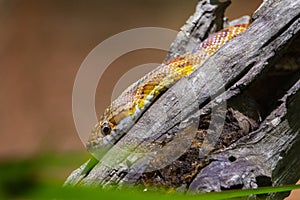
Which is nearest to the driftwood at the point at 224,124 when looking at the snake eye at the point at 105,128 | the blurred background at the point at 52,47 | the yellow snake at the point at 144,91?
the yellow snake at the point at 144,91

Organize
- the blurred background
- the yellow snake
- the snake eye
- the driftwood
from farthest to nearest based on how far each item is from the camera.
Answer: the blurred background
the snake eye
the yellow snake
the driftwood

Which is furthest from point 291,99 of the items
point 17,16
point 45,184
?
point 17,16

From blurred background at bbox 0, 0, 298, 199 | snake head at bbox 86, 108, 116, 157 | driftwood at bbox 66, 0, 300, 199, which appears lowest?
driftwood at bbox 66, 0, 300, 199

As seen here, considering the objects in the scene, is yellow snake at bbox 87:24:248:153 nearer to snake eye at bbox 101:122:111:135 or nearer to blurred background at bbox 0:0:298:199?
snake eye at bbox 101:122:111:135

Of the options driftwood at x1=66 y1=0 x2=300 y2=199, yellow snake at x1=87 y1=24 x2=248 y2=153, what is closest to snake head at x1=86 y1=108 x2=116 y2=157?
yellow snake at x1=87 y1=24 x2=248 y2=153

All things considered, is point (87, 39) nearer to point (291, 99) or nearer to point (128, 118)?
point (128, 118)

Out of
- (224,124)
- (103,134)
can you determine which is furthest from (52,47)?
(224,124)

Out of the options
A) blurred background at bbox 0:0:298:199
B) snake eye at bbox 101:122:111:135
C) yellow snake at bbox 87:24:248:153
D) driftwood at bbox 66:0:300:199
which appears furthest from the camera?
blurred background at bbox 0:0:298:199
